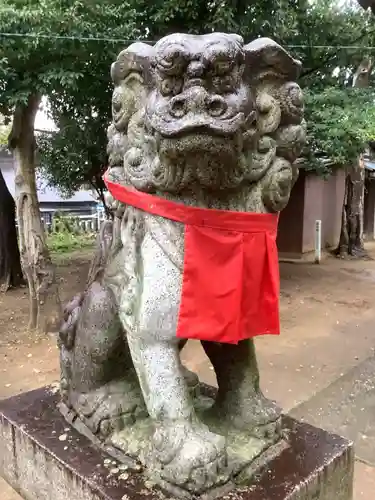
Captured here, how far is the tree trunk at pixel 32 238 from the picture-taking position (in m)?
5.51

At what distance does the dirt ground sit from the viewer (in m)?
4.05

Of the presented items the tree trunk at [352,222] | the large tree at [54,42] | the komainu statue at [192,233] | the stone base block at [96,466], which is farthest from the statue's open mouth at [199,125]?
the tree trunk at [352,222]

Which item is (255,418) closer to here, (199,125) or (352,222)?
(199,125)

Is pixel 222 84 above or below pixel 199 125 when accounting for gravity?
above

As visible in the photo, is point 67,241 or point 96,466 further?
point 67,241

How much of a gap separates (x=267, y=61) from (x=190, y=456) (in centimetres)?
104

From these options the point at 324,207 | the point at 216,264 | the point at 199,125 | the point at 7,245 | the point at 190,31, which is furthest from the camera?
the point at 324,207

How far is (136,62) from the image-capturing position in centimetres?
137

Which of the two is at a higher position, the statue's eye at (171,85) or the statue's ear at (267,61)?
the statue's ear at (267,61)

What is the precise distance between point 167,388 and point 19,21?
3.40 meters

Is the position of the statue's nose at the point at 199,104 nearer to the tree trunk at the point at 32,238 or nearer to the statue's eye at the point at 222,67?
the statue's eye at the point at 222,67

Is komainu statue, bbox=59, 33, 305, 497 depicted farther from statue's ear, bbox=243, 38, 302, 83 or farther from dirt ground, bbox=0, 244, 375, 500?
dirt ground, bbox=0, 244, 375, 500

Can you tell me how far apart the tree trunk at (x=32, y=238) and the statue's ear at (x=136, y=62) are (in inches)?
172

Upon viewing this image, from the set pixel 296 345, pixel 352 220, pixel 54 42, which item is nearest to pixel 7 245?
pixel 54 42
